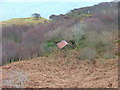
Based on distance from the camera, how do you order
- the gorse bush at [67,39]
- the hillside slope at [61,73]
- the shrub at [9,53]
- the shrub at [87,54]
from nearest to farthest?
1. the hillside slope at [61,73]
2. the shrub at [87,54]
3. the shrub at [9,53]
4. the gorse bush at [67,39]

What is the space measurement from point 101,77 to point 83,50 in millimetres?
3064

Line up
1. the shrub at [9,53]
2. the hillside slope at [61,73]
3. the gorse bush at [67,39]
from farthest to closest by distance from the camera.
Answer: the gorse bush at [67,39], the shrub at [9,53], the hillside slope at [61,73]

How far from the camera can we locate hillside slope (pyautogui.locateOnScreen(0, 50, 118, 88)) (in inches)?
275

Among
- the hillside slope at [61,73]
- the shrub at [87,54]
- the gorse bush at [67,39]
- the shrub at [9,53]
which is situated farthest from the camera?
the gorse bush at [67,39]

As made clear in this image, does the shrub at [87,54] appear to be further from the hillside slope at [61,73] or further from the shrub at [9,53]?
the shrub at [9,53]

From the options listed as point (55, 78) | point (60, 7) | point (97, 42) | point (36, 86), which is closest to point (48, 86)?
point (36, 86)

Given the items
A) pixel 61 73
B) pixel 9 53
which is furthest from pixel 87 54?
pixel 9 53

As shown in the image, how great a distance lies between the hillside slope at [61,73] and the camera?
7.00 m

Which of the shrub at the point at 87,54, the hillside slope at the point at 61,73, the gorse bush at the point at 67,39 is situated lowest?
the hillside slope at the point at 61,73

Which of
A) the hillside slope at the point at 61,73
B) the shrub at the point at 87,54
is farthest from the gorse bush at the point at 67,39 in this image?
the hillside slope at the point at 61,73

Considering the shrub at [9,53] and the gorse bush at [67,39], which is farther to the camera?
the gorse bush at [67,39]

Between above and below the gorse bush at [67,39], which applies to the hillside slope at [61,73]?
below

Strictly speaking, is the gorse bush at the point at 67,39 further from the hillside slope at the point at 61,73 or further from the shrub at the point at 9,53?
the hillside slope at the point at 61,73

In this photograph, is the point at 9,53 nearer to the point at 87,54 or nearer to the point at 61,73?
the point at 61,73
